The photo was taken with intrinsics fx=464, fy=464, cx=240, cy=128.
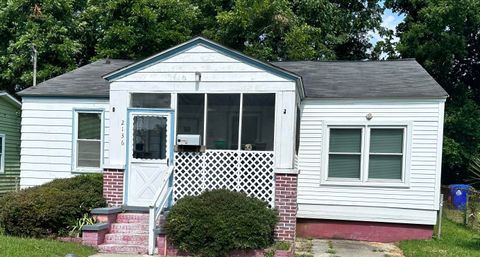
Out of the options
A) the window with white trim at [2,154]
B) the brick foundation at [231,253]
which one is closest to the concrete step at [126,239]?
the brick foundation at [231,253]

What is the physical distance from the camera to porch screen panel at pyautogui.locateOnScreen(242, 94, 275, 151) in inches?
358

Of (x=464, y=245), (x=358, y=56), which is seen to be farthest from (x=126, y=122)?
(x=358, y=56)

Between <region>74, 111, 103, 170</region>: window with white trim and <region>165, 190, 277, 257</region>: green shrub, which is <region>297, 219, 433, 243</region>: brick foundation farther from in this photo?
<region>74, 111, 103, 170</region>: window with white trim

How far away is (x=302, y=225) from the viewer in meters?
10.9

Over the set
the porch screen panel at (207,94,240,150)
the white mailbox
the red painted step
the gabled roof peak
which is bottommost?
the red painted step

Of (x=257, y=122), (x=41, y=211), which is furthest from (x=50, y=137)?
(x=257, y=122)

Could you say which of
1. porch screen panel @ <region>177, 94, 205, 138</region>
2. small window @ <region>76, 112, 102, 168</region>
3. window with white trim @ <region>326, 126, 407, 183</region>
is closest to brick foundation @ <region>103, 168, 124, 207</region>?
porch screen panel @ <region>177, 94, 205, 138</region>

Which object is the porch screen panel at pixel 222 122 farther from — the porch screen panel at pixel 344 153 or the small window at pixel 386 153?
the small window at pixel 386 153

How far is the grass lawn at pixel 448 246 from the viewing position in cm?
877

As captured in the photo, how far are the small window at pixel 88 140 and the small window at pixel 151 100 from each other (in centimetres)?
265

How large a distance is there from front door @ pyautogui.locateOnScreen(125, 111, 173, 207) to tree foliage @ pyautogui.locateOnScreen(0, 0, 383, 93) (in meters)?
9.80

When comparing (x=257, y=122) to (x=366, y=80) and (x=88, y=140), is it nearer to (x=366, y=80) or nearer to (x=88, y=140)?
(x=366, y=80)

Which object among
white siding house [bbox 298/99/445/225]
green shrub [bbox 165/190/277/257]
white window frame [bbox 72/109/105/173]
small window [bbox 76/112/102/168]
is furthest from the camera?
small window [bbox 76/112/102/168]

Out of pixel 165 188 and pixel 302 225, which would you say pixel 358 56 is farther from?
pixel 165 188
